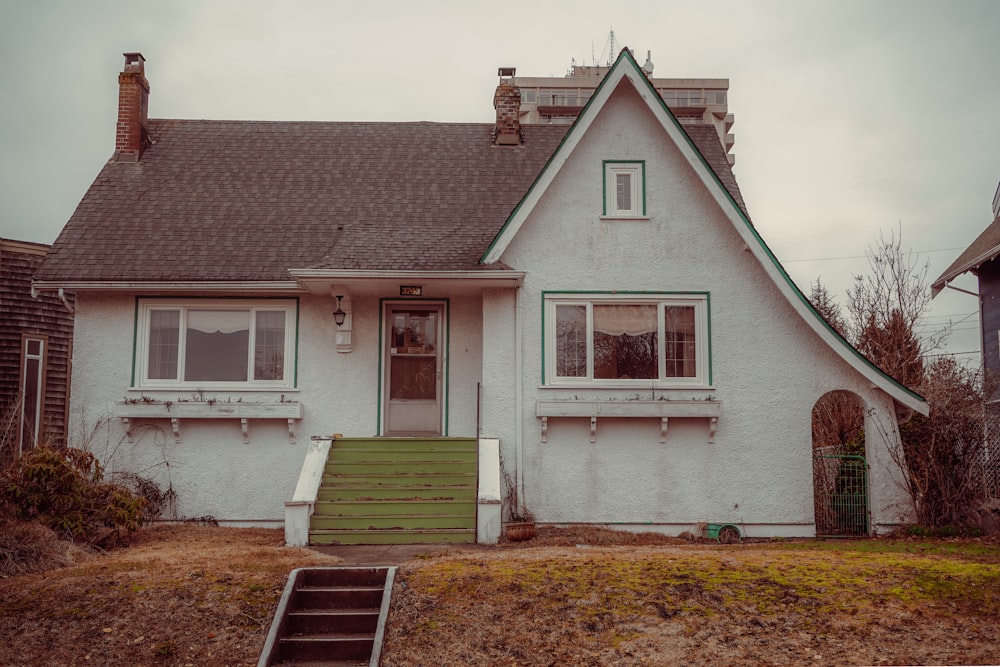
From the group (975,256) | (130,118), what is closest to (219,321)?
(130,118)

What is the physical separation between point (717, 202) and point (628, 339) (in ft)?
8.12

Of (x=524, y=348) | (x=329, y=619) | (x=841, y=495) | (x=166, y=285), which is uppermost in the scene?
(x=166, y=285)

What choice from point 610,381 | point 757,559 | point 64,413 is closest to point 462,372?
point 610,381

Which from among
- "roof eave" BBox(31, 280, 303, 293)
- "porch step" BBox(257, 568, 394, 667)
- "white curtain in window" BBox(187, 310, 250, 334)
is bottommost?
"porch step" BBox(257, 568, 394, 667)

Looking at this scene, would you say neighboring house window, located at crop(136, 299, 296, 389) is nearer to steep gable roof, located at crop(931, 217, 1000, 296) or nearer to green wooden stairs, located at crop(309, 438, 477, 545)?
green wooden stairs, located at crop(309, 438, 477, 545)

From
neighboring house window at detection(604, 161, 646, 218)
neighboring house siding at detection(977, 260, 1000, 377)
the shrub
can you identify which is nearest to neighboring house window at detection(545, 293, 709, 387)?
neighboring house window at detection(604, 161, 646, 218)

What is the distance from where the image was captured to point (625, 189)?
598 inches

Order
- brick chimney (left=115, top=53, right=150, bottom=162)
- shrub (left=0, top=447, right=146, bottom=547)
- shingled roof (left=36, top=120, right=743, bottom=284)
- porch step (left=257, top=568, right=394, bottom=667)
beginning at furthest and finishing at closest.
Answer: brick chimney (left=115, top=53, right=150, bottom=162)
shingled roof (left=36, top=120, right=743, bottom=284)
shrub (left=0, top=447, right=146, bottom=547)
porch step (left=257, top=568, right=394, bottom=667)

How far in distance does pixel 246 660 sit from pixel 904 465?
10311mm

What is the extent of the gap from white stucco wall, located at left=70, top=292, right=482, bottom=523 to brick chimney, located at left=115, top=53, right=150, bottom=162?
349cm

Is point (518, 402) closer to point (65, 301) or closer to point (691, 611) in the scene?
point (691, 611)

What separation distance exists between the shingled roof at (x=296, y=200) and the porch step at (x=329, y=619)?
19.5 feet

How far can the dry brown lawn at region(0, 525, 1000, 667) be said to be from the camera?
320 inches

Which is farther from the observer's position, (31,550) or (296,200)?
(296,200)
